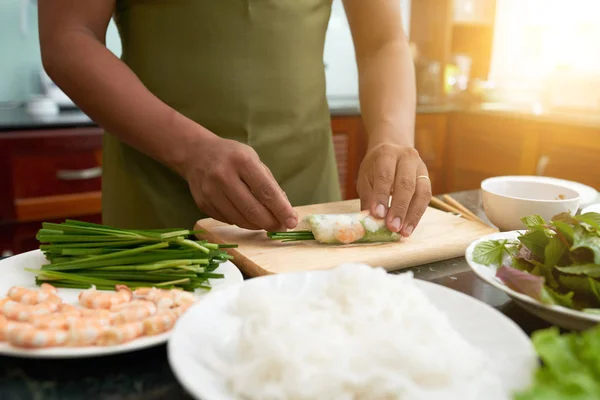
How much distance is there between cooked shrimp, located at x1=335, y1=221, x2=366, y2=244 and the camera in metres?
1.06

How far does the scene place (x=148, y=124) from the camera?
43.6 inches

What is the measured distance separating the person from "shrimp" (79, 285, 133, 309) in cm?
35

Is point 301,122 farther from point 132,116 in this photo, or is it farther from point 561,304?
point 561,304

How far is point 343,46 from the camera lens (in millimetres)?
3953

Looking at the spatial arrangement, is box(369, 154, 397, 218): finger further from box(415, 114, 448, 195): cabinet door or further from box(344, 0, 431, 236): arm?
box(415, 114, 448, 195): cabinet door

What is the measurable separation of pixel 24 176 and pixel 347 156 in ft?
5.72

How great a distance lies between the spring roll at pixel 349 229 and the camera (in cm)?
106

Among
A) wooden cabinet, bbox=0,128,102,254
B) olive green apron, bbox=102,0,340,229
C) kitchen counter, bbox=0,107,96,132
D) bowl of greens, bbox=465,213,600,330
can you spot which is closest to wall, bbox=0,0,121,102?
kitchen counter, bbox=0,107,96,132

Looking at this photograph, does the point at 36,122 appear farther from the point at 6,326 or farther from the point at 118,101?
the point at 6,326

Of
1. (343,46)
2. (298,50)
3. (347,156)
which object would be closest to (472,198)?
(298,50)

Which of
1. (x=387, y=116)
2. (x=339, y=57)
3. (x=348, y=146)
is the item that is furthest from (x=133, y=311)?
A: (x=339, y=57)

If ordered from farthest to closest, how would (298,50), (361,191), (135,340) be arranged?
(298,50), (361,191), (135,340)

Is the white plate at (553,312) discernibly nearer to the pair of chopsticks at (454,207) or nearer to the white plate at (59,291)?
the white plate at (59,291)

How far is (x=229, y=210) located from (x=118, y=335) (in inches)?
19.0
